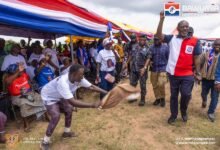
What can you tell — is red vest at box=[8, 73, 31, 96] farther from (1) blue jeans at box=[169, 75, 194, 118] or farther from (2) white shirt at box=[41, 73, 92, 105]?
(1) blue jeans at box=[169, 75, 194, 118]

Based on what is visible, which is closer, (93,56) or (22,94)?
(22,94)

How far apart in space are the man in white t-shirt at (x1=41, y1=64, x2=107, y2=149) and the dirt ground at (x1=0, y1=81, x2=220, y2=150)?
1.63 ft

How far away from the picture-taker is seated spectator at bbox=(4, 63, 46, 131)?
16.5ft

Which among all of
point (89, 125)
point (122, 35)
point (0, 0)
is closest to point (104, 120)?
point (89, 125)

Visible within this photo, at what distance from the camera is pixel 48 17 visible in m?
5.06

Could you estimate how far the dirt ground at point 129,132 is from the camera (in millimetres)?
4383

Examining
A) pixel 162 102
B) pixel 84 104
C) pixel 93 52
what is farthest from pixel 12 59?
pixel 93 52

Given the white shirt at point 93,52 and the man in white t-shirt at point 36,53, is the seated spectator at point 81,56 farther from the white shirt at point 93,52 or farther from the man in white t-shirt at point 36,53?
the man in white t-shirt at point 36,53

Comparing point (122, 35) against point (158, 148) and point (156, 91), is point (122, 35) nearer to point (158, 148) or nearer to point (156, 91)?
point (156, 91)

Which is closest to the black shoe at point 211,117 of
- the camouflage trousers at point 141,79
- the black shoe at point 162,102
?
the black shoe at point 162,102

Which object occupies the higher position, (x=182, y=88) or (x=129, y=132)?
(x=182, y=88)

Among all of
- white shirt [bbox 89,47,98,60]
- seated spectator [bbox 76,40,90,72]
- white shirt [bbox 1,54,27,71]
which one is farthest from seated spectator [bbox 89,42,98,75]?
white shirt [bbox 1,54,27,71]

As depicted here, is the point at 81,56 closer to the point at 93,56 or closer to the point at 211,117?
the point at 93,56

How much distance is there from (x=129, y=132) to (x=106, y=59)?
2.35m
